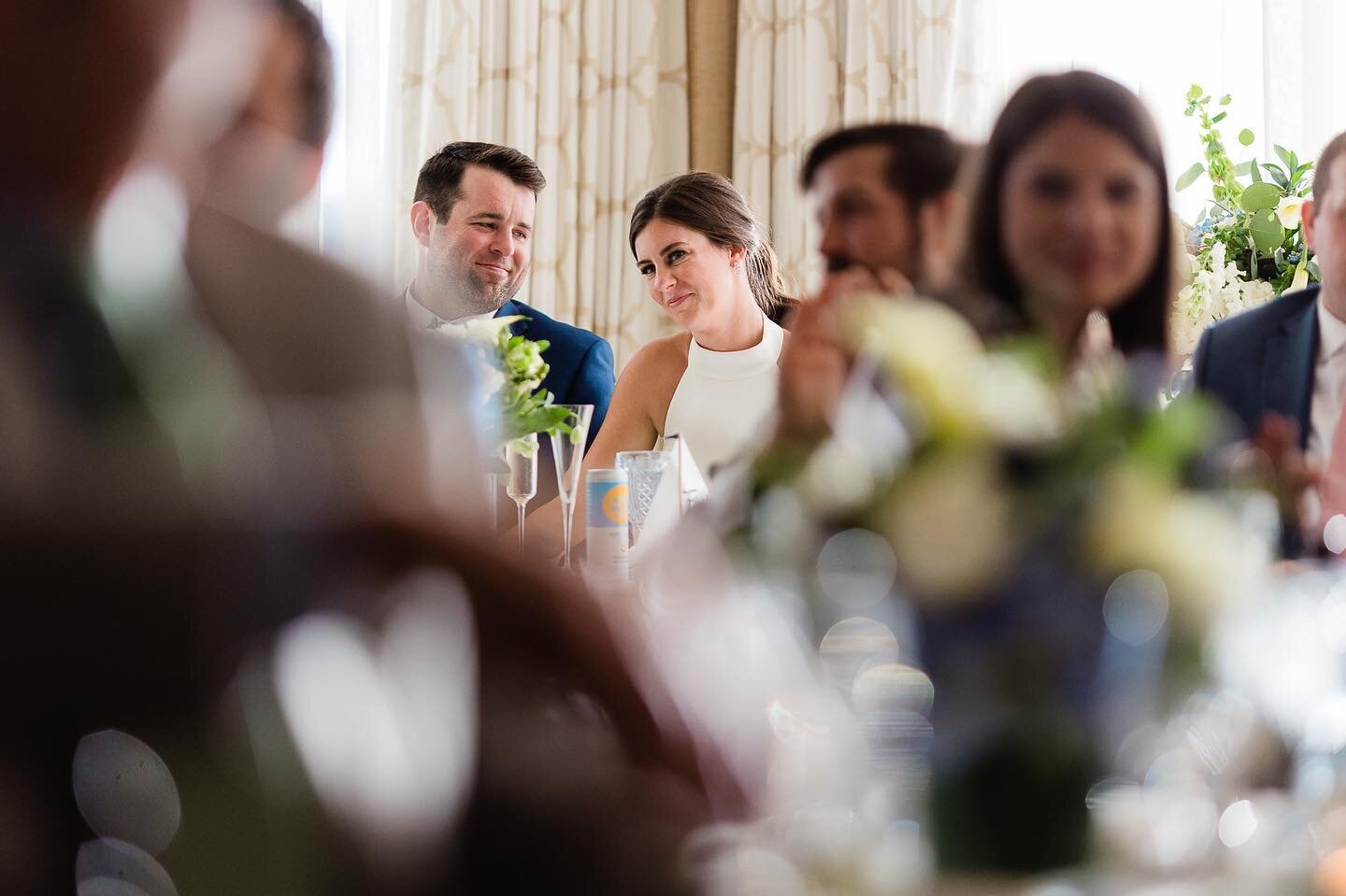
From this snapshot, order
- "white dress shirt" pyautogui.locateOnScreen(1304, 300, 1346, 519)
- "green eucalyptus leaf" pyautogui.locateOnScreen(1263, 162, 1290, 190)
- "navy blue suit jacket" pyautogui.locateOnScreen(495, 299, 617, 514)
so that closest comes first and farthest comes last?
"white dress shirt" pyautogui.locateOnScreen(1304, 300, 1346, 519) < "green eucalyptus leaf" pyautogui.locateOnScreen(1263, 162, 1290, 190) < "navy blue suit jacket" pyautogui.locateOnScreen(495, 299, 617, 514)

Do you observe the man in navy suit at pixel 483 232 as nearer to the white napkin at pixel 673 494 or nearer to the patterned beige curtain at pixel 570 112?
the patterned beige curtain at pixel 570 112

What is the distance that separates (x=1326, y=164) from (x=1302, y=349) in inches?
6.1

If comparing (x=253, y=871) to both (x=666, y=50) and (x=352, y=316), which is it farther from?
(x=666, y=50)

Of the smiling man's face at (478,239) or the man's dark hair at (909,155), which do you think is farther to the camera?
the smiling man's face at (478,239)

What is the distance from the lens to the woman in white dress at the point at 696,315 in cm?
253

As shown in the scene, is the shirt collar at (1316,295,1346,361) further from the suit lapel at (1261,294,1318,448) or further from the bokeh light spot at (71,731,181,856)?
the bokeh light spot at (71,731,181,856)

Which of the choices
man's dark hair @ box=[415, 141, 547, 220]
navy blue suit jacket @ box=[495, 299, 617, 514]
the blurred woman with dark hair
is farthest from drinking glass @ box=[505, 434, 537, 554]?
man's dark hair @ box=[415, 141, 547, 220]

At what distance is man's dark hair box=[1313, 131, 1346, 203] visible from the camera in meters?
0.90

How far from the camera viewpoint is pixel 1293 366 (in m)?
0.89

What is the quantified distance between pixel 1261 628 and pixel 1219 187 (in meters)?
2.16

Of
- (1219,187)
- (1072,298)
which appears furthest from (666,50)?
(1072,298)

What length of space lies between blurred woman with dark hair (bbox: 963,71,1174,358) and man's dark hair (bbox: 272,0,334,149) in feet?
1.02

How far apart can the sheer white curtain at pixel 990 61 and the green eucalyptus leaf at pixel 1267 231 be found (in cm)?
134

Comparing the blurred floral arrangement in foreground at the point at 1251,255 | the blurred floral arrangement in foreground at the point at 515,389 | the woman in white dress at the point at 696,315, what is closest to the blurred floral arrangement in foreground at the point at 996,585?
the blurred floral arrangement in foreground at the point at 515,389
